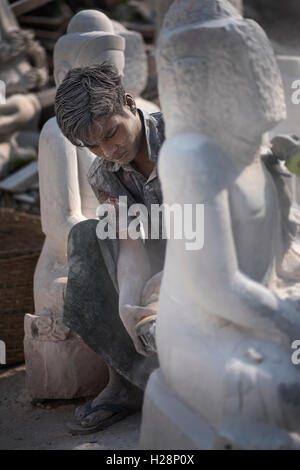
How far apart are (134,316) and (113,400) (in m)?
0.58

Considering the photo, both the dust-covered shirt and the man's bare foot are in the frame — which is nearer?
the dust-covered shirt

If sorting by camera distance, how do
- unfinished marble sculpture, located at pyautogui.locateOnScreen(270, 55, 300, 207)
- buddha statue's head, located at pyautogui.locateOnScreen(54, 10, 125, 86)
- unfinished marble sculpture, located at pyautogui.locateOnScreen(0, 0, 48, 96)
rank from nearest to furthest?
buddha statue's head, located at pyautogui.locateOnScreen(54, 10, 125, 86) → unfinished marble sculpture, located at pyautogui.locateOnScreen(270, 55, 300, 207) → unfinished marble sculpture, located at pyautogui.locateOnScreen(0, 0, 48, 96)

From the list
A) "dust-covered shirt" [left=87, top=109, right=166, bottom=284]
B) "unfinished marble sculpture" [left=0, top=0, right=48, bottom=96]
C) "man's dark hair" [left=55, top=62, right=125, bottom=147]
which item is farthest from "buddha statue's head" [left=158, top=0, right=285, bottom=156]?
"unfinished marble sculpture" [left=0, top=0, right=48, bottom=96]

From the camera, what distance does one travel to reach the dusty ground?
8.75 feet

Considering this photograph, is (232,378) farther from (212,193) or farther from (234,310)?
(212,193)

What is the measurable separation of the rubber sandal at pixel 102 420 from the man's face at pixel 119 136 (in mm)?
991

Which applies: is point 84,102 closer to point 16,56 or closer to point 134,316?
point 134,316

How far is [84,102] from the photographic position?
237cm

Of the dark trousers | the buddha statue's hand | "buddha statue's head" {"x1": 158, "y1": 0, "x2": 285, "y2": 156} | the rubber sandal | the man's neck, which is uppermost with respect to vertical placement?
A: "buddha statue's head" {"x1": 158, "y1": 0, "x2": 285, "y2": 156}

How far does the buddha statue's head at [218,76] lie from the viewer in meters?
1.86

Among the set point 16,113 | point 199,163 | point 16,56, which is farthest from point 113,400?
point 16,56

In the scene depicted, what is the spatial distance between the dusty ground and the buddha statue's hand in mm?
4282

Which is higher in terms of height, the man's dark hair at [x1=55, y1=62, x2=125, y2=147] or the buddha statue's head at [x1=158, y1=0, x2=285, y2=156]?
the buddha statue's head at [x1=158, y1=0, x2=285, y2=156]

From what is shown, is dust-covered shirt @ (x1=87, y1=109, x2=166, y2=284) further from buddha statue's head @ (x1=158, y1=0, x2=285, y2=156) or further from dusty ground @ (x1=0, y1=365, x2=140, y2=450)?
buddha statue's head @ (x1=158, y1=0, x2=285, y2=156)
